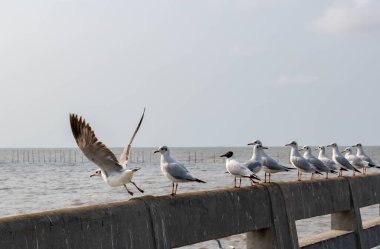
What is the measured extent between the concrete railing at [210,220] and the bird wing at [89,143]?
98 cm

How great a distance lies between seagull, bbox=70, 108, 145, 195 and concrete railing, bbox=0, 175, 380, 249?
97 centimetres

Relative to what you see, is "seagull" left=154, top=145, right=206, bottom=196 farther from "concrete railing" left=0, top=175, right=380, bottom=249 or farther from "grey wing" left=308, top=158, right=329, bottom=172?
"grey wing" left=308, top=158, right=329, bottom=172

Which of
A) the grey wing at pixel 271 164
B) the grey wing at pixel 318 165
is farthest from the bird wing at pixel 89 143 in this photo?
the grey wing at pixel 318 165

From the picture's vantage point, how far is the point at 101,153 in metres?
7.82

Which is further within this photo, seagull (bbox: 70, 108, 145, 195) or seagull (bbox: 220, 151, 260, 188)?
seagull (bbox: 220, 151, 260, 188)

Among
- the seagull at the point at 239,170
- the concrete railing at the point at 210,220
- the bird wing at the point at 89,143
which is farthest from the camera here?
the seagull at the point at 239,170

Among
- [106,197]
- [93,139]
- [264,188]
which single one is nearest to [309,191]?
[264,188]

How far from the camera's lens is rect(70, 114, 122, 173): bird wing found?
7.51 m

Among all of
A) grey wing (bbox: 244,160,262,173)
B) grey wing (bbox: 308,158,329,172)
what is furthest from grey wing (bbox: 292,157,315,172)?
grey wing (bbox: 244,160,262,173)

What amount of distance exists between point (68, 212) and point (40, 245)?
440mm

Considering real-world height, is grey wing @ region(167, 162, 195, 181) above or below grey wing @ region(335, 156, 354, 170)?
below

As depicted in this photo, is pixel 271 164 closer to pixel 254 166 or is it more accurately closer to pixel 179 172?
pixel 254 166

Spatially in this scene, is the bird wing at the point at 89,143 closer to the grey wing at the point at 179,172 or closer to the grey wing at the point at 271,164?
the grey wing at the point at 179,172

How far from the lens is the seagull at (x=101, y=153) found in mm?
7516
